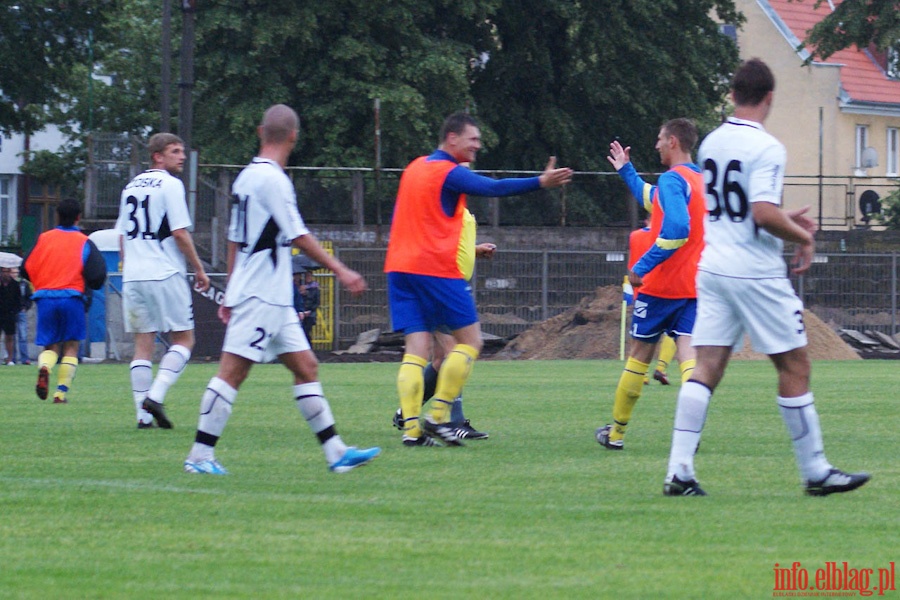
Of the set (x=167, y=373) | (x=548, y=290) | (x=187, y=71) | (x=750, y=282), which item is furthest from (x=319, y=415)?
(x=548, y=290)

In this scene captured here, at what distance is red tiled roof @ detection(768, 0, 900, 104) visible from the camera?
56.3m

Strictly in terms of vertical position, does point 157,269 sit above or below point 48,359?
above

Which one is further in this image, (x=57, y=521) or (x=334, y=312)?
(x=334, y=312)

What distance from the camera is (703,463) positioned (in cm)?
905

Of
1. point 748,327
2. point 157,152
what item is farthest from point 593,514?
point 157,152

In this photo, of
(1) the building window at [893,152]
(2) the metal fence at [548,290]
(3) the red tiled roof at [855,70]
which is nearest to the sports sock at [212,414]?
(2) the metal fence at [548,290]

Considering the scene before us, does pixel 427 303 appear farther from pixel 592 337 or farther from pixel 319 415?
pixel 592 337

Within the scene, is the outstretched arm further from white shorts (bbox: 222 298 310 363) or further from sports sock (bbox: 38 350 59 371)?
sports sock (bbox: 38 350 59 371)

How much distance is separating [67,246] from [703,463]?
806 centimetres

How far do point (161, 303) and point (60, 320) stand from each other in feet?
12.0

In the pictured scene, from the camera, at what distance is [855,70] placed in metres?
Result: 57.7

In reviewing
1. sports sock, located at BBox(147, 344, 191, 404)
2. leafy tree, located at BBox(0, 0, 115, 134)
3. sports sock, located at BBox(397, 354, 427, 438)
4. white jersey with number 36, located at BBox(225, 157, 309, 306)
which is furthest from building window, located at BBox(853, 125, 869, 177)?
white jersey with number 36, located at BBox(225, 157, 309, 306)

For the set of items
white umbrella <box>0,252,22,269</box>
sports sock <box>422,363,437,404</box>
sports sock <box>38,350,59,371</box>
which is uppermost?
white umbrella <box>0,252,22,269</box>

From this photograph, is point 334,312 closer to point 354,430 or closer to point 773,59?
point 354,430
